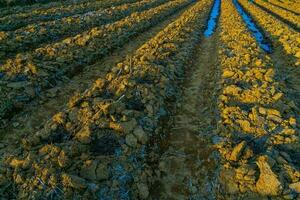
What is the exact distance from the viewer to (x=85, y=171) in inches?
243

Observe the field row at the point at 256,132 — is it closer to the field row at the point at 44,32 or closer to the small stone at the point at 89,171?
the small stone at the point at 89,171

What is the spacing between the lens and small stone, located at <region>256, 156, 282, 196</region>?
19.3 feet

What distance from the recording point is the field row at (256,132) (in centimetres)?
620

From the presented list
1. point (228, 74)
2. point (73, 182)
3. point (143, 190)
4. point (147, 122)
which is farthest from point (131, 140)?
point (228, 74)

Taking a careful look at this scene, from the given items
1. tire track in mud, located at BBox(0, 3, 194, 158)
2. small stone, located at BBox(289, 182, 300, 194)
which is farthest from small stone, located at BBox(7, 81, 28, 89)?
small stone, located at BBox(289, 182, 300, 194)

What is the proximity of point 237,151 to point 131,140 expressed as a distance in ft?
8.41

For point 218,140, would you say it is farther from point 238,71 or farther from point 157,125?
point 238,71

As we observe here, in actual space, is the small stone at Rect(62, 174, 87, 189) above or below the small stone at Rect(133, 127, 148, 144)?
above

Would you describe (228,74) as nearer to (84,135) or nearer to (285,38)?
(84,135)

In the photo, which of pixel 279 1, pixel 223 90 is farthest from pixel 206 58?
pixel 279 1

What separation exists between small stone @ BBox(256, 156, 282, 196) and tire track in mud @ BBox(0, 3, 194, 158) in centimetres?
602

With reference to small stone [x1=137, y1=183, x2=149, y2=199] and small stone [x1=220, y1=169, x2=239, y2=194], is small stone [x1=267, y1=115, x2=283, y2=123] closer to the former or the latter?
small stone [x1=220, y1=169, x2=239, y2=194]

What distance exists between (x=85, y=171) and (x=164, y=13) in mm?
22554

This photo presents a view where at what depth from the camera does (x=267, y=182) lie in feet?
19.7
